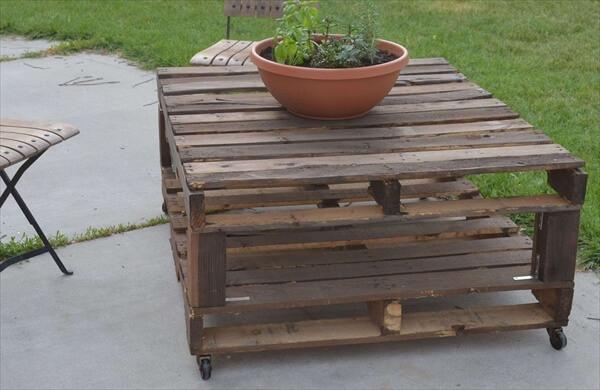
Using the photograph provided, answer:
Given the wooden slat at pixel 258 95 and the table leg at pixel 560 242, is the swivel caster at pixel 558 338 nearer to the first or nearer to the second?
the table leg at pixel 560 242

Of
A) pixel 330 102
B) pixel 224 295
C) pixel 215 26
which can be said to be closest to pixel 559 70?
pixel 215 26

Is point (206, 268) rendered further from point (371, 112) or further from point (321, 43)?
point (321, 43)

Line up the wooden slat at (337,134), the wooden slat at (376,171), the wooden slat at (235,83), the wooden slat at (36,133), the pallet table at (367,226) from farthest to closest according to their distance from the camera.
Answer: the wooden slat at (235,83)
the wooden slat at (36,133)
the wooden slat at (337,134)
the pallet table at (367,226)
the wooden slat at (376,171)

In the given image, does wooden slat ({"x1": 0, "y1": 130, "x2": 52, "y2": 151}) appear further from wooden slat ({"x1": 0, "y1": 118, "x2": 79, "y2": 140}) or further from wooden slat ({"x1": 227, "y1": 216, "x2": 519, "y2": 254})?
wooden slat ({"x1": 227, "y1": 216, "x2": 519, "y2": 254})

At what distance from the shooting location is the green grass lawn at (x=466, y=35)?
558 cm

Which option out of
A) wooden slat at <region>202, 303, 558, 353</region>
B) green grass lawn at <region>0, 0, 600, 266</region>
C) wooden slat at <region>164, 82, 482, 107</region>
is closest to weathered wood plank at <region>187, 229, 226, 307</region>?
wooden slat at <region>202, 303, 558, 353</region>

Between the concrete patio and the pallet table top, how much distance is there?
599 millimetres

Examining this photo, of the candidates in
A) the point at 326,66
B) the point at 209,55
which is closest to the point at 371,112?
the point at 326,66

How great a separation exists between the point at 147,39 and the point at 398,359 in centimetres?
433

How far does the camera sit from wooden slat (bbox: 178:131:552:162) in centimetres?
296

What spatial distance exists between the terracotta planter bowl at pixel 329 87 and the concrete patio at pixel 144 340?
781 millimetres

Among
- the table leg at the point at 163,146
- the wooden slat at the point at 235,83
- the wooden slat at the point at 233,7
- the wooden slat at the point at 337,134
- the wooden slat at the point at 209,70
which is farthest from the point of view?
the wooden slat at the point at 233,7

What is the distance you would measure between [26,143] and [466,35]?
14.6 feet

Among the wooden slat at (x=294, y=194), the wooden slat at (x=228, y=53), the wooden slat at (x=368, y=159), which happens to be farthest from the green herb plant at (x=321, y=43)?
the wooden slat at (x=228, y=53)
